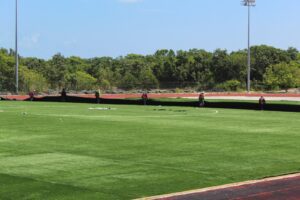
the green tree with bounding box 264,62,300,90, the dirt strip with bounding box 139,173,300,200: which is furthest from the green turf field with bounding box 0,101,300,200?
the green tree with bounding box 264,62,300,90

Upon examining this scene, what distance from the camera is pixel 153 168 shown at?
39.0 feet

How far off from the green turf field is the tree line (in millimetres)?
67673

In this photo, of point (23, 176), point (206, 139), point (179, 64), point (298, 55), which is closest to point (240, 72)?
point (179, 64)

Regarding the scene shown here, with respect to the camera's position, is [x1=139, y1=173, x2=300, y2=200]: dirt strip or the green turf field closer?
[x1=139, y1=173, x2=300, y2=200]: dirt strip

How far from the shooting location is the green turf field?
982 cm

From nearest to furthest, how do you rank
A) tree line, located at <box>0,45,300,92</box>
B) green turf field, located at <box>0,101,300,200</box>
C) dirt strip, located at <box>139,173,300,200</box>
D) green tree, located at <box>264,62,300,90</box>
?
dirt strip, located at <box>139,173,300,200</box> → green turf field, located at <box>0,101,300,200</box> → tree line, located at <box>0,45,300,92</box> → green tree, located at <box>264,62,300,90</box>

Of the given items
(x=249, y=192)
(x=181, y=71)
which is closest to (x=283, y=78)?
(x=181, y=71)

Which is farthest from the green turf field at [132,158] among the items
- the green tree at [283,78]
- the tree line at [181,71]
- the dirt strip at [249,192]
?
the green tree at [283,78]

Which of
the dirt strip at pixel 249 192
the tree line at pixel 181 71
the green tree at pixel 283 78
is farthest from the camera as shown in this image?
the green tree at pixel 283 78

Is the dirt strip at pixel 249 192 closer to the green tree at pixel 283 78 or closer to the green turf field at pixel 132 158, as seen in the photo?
the green turf field at pixel 132 158

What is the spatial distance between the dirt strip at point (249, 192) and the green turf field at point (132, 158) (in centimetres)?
51

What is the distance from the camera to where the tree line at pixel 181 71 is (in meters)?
95.4

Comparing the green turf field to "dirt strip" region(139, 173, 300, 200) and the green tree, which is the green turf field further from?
the green tree

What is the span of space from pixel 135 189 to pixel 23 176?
8.17 feet
